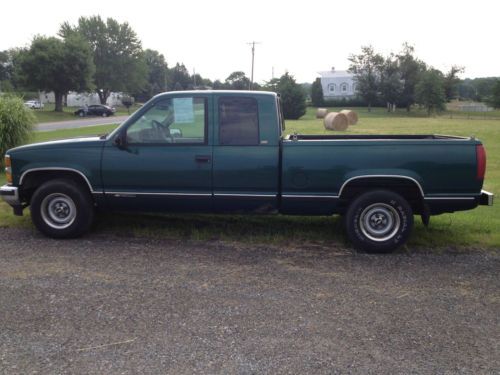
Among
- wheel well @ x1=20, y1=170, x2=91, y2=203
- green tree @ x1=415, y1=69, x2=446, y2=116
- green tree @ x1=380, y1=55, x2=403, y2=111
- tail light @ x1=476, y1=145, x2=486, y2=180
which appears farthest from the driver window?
green tree @ x1=380, y1=55, x2=403, y2=111

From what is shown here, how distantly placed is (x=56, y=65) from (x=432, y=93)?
170 ft

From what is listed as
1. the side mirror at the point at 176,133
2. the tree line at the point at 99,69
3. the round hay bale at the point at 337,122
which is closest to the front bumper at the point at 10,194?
the side mirror at the point at 176,133

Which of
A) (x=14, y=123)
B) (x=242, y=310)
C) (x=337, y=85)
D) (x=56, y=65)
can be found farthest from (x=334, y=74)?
(x=242, y=310)

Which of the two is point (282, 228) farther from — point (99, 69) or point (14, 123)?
point (99, 69)

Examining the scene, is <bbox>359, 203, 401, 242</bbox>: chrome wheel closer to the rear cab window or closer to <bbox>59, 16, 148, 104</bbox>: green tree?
the rear cab window

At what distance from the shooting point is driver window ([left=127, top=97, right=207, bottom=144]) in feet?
20.8

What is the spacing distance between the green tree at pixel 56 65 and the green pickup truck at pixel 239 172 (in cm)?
5174

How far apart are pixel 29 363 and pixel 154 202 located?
10.2ft

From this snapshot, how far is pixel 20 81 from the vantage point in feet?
178

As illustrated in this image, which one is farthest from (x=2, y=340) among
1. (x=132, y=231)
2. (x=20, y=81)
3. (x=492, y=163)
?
(x=20, y=81)

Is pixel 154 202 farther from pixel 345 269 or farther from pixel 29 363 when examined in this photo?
pixel 29 363

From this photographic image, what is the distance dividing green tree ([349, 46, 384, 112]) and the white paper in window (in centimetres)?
8469

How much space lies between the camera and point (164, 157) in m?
6.27

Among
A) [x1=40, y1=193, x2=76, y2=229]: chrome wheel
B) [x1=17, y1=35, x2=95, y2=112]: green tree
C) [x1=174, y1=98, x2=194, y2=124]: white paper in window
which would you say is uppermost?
[x1=17, y1=35, x2=95, y2=112]: green tree
